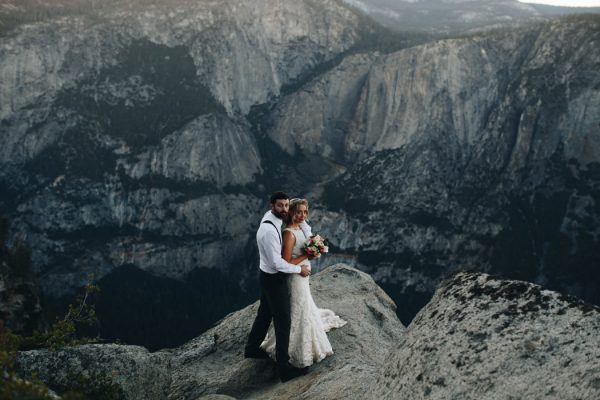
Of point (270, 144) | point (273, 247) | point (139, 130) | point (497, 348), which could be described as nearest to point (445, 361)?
point (497, 348)

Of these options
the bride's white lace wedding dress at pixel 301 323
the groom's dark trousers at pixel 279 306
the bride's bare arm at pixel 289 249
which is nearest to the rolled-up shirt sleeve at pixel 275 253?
the bride's bare arm at pixel 289 249

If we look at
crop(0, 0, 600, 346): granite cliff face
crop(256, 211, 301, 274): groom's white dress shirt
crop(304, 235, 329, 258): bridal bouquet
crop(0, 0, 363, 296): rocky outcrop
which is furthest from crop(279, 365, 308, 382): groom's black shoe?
crop(0, 0, 363, 296): rocky outcrop

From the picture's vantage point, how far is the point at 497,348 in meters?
8.11

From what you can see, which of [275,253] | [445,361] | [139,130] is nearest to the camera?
[445,361]

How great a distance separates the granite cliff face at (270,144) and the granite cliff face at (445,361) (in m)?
120

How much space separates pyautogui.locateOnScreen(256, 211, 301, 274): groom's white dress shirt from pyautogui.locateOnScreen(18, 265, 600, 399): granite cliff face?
2.57 m

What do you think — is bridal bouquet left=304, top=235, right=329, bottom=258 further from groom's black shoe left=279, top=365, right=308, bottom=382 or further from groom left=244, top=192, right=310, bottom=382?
groom's black shoe left=279, top=365, right=308, bottom=382

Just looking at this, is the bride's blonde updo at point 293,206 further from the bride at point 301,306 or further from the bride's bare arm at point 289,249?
the bride's bare arm at point 289,249

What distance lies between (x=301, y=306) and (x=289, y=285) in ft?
2.12

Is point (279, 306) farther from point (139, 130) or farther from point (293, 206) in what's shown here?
point (139, 130)

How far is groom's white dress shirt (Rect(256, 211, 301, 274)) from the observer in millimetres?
12344

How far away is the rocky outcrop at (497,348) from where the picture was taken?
23.9 feet

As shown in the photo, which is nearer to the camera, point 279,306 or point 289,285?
point 279,306

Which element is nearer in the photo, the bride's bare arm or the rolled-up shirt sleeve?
the rolled-up shirt sleeve
